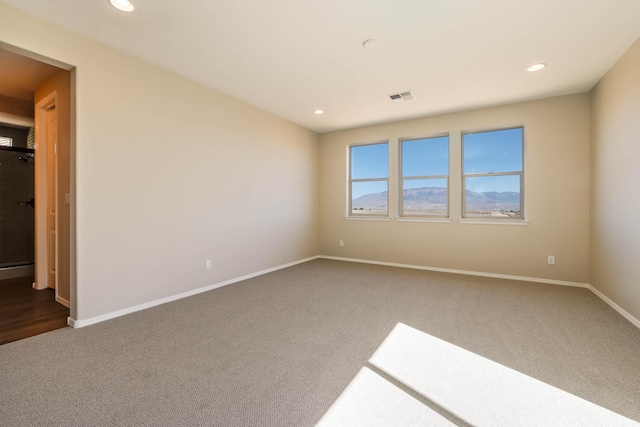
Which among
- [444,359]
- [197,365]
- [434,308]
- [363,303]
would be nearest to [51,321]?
[197,365]

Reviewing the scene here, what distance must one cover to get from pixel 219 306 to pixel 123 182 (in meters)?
1.61

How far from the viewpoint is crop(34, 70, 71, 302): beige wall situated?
2.90 m

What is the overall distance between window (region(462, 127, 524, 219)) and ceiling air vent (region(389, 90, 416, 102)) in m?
1.33

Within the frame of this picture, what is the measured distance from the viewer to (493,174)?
14.6 ft

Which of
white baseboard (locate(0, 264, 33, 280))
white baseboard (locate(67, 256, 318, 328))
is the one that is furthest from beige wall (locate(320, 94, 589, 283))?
white baseboard (locate(0, 264, 33, 280))

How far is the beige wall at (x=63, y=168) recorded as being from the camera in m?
2.90

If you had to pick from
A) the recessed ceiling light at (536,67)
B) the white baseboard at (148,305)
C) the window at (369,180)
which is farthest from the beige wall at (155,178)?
the recessed ceiling light at (536,67)

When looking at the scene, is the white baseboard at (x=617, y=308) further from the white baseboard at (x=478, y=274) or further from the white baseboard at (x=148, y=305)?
the white baseboard at (x=148, y=305)

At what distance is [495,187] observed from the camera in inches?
176

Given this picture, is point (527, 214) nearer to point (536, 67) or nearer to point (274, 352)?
point (536, 67)

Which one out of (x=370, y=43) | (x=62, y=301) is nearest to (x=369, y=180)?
(x=370, y=43)

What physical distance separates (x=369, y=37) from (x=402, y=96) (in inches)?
60.7

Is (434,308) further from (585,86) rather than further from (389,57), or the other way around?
(585,86)

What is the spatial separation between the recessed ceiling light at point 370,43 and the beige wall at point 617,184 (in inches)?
93.4
